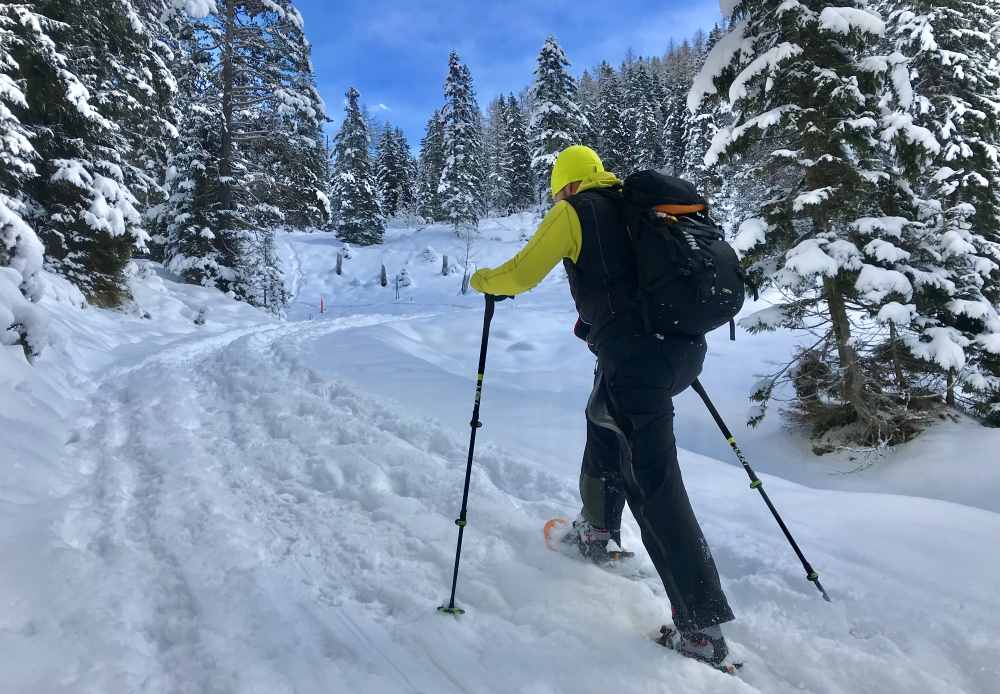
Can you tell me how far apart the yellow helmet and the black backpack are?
434mm

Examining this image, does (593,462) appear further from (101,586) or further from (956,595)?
(101,586)

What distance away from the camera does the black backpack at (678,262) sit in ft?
8.06

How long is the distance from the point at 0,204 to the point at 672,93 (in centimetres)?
5666

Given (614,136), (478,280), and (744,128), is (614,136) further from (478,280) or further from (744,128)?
(478,280)

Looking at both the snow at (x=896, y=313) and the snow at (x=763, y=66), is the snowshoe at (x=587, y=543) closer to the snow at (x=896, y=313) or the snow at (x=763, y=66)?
the snow at (x=896, y=313)

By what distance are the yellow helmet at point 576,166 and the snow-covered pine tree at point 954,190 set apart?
5.44 meters

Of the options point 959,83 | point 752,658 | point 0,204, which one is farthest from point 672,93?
point 752,658

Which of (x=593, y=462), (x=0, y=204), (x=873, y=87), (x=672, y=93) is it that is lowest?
(x=593, y=462)

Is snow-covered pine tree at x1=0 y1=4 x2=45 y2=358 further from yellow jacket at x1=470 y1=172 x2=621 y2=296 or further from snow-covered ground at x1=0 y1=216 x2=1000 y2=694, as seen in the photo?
yellow jacket at x1=470 y1=172 x2=621 y2=296

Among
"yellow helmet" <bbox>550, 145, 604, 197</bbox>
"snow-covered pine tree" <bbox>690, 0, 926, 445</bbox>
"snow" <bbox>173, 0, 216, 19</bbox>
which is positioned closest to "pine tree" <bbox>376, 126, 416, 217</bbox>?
"snow" <bbox>173, 0, 216, 19</bbox>

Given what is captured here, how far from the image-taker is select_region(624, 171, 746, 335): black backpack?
8.06 feet

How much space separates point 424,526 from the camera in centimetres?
350

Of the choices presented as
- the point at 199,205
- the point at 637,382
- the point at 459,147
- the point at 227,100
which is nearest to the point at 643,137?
the point at 459,147

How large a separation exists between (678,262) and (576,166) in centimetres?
93
